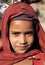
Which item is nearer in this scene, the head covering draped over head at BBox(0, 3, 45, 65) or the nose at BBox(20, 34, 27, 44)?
the nose at BBox(20, 34, 27, 44)

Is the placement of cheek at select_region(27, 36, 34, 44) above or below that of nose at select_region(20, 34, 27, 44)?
below

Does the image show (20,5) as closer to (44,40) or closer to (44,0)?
(44,40)

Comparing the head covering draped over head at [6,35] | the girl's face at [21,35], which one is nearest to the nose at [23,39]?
the girl's face at [21,35]

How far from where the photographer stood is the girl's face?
8.80 ft

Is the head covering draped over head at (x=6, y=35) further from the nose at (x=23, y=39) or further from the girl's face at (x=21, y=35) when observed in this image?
the nose at (x=23, y=39)

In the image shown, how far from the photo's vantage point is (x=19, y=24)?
2.72m

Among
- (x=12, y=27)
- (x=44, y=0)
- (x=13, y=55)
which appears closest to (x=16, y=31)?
(x=12, y=27)

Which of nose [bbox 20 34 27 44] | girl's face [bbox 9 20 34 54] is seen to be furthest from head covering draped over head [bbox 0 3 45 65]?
nose [bbox 20 34 27 44]

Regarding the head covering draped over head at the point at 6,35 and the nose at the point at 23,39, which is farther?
the head covering draped over head at the point at 6,35

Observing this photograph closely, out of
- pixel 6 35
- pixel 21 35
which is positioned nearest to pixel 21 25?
pixel 21 35

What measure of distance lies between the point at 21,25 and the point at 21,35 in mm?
97

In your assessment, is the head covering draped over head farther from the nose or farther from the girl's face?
the nose

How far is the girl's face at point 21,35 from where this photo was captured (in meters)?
2.68

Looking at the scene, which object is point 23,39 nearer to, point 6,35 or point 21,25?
point 21,25
